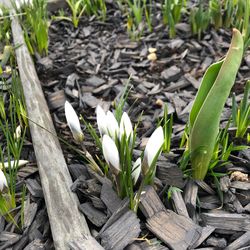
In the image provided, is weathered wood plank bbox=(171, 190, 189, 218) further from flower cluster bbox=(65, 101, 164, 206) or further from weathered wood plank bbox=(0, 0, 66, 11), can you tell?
weathered wood plank bbox=(0, 0, 66, 11)

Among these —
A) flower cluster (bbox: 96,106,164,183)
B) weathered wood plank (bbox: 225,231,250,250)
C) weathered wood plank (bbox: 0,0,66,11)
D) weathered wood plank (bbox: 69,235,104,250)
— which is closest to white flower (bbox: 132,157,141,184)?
flower cluster (bbox: 96,106,164,183)

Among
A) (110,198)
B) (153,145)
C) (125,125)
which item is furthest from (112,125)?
(110,198)

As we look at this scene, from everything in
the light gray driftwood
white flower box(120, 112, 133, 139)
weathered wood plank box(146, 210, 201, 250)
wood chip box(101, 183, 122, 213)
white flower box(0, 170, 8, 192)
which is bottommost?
weathered wood plank box(146, 210, 201, 250)

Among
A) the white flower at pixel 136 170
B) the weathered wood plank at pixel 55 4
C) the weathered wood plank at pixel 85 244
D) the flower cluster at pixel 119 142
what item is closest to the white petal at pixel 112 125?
the flower cluster at pixel 119 142

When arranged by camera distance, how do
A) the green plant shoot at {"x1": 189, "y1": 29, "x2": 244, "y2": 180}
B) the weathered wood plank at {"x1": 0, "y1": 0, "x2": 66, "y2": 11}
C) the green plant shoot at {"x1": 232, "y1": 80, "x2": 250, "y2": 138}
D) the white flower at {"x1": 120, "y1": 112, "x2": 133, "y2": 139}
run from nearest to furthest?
the green plant shoot at {"x1": 189, "y1": 29, "x2": 244, "y2": 180}
the white flower at {"x1": 120, "y1": 112, "x2": 133, "y2": 139}
the green plant shoot at {"x1": 232, "y1": 80, "x2": 250, "y2": 138}
the weathered wood plank at {"x1": 0, "y1": 0, "x2": 66, "y2": 11}

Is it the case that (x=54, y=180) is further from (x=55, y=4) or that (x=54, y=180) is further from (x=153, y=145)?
(x=55, y=4)

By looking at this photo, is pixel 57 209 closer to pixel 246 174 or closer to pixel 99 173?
pixel 99 173
